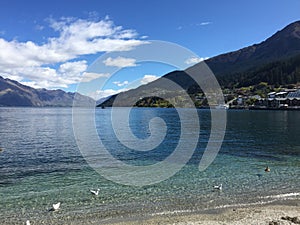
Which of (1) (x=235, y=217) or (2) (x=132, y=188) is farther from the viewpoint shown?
(2) (x=132, y=188)

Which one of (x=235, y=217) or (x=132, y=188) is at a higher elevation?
(x=235, y=217)

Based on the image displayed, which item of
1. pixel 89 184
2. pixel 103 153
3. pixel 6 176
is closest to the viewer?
pixel 89 184

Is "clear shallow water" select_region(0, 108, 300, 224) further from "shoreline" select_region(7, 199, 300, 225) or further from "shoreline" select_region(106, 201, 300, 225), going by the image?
"shoreline" select_region(106, 201, 300, 225)

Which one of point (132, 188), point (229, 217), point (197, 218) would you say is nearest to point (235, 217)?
point (229, 217)

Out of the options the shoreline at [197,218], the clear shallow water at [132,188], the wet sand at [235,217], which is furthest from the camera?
the clear shallow water at [132,188]

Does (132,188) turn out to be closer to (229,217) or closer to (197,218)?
(197,218)

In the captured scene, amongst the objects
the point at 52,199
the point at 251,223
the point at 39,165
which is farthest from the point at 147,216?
the point at 39,165

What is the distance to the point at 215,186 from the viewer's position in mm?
22719

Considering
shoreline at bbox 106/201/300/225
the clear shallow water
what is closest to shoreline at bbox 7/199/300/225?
shoreline at bbox 106/201/300/225

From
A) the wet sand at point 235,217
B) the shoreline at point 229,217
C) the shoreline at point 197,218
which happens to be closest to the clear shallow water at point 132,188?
the shoreline at point 197,218

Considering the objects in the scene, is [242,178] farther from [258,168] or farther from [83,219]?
[83,219]

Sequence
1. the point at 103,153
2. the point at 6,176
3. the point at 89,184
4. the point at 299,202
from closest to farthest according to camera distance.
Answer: the point at 299,202 → the point at 89,184 → the point at 6,176 → the point at 103,153

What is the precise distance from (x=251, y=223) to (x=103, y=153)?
29.2m

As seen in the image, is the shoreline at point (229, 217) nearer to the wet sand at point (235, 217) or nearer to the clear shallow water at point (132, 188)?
the wet sand at point (235, 217)
